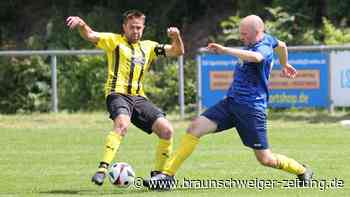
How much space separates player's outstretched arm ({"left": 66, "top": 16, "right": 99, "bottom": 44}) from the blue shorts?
1.62 m

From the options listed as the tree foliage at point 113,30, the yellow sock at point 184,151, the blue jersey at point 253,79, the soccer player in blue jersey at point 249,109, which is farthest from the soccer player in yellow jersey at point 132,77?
the tree foliage at point 113,30

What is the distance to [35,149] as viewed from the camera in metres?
16.2

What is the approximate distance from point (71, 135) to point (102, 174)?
8.03 m

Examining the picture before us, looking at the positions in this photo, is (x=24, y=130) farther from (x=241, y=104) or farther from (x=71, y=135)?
(x=241, y=104)

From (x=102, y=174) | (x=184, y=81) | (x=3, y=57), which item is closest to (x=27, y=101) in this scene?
(x=3, y=57)

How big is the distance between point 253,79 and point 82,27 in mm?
2009

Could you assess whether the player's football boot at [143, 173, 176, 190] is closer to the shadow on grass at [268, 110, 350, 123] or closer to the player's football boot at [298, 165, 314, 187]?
the player's football boot at [298, 165, 314, 187]

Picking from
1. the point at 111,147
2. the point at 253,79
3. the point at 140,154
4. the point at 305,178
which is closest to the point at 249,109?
the point at 253,79

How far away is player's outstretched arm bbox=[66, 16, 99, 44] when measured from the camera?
37.1ft

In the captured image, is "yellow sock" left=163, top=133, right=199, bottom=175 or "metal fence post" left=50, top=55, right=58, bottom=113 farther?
"metal fence post" left=50, top=55, right=58, bottom=113

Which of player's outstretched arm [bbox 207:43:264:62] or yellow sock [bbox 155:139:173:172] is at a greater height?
player's outstretched arm [bbox 207:43:264:62]

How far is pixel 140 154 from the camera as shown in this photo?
607 inches

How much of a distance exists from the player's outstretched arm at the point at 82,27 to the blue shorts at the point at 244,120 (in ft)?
5.32

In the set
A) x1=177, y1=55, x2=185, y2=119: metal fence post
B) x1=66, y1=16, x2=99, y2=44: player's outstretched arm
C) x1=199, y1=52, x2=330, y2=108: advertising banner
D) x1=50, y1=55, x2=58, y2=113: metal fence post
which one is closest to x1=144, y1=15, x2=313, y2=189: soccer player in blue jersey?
x1=66, y1=16, x2=99, y2=44: player's outstretched arm
